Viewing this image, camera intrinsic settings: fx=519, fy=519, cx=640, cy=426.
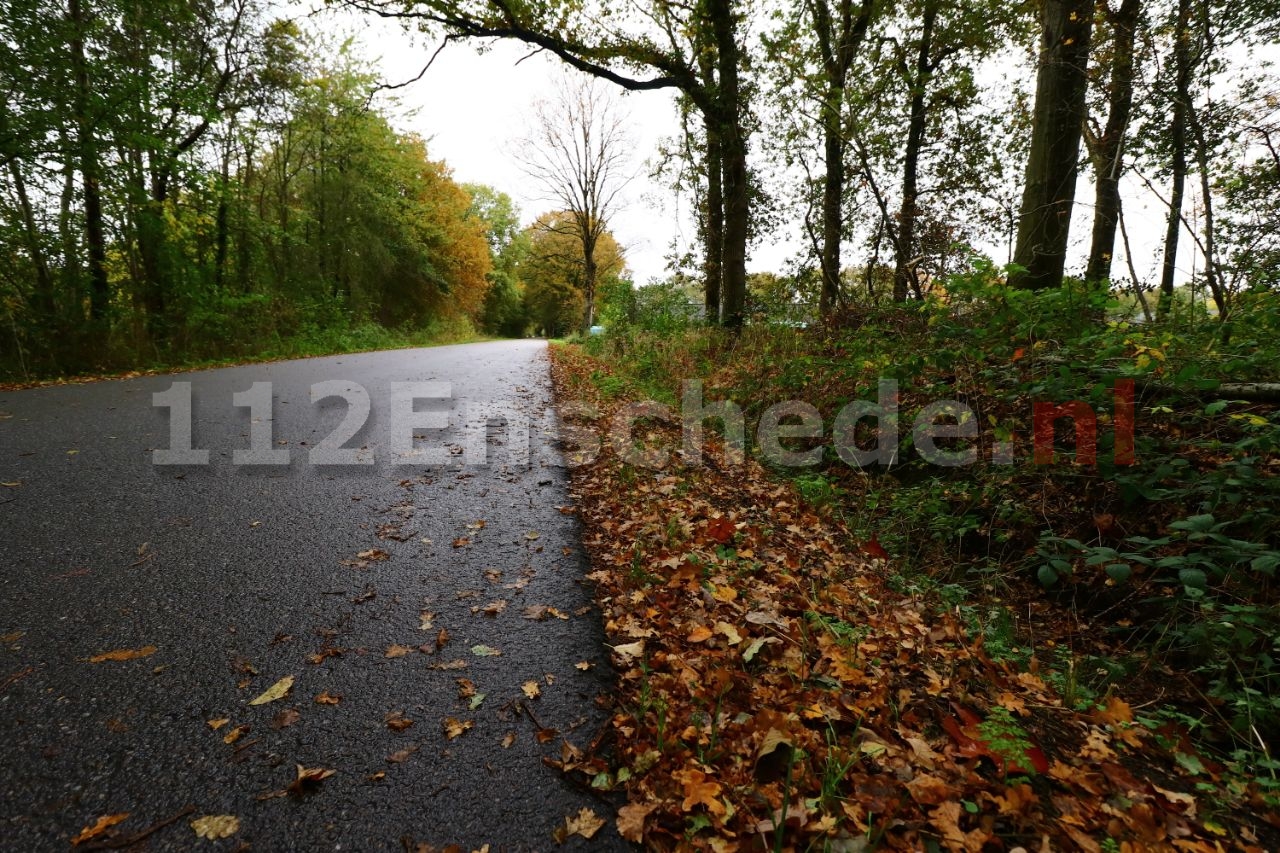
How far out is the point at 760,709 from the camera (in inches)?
74.1

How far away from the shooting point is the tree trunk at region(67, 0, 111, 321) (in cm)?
820

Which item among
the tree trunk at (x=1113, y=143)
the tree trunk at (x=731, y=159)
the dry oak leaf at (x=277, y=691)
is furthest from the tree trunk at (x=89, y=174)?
the tree trunk at (x=1113, y=143)

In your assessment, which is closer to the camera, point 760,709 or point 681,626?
point 760,709

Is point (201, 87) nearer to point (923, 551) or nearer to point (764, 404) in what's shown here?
point (764, 404)

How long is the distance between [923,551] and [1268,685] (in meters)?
1.53

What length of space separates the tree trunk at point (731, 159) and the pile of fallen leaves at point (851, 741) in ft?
23.1

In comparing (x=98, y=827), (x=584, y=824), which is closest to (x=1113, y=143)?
(x=584, y=824)

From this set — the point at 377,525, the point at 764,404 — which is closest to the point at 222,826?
the point at 377,525

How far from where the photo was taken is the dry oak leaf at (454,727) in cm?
170

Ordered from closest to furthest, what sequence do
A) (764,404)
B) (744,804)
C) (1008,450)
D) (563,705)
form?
1. (744,804)
2. (563,705)
3. (1008,450)
4. (764,404)

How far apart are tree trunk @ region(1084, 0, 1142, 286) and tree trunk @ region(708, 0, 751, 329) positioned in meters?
4.69

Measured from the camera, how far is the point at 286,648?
6.77 ft

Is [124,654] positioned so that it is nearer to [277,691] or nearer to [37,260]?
[277,691]

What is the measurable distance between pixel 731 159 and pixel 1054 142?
4899 millimetres
